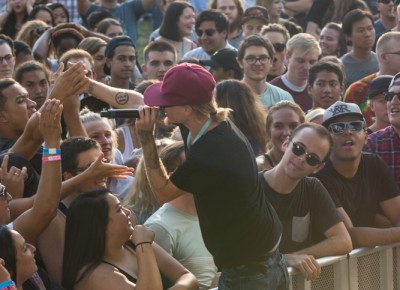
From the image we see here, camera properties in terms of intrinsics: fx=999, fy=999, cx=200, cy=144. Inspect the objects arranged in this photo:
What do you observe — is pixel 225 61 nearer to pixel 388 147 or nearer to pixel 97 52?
pixel 97 52

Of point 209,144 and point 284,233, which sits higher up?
point 209,144

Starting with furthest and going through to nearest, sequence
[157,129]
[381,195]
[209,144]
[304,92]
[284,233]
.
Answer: [304,92] < [157,129] < [381,195] < [284,233] < [209,144]

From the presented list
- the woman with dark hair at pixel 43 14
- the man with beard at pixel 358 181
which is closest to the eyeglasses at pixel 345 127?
the man with beard at pixel 358 181

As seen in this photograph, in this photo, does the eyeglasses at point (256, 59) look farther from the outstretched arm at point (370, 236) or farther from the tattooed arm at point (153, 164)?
the tattooed arm at point (153, 164)

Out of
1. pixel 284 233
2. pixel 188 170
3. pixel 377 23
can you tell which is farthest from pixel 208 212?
pixel 377 23

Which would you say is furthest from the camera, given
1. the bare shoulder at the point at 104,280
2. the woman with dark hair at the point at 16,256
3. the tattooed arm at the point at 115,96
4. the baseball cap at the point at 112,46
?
the baseball cap at the point at 112,46

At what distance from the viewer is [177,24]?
39.2ft

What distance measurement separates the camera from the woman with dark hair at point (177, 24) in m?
11.9

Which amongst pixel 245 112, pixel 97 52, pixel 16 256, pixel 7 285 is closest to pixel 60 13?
pixel 97 52

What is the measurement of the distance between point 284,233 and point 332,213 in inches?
12.8

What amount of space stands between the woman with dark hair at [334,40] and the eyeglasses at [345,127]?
5.15 m

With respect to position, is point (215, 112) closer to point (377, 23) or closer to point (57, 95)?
point (57, 95)

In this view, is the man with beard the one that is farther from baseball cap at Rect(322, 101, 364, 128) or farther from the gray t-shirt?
the gray t-shirt

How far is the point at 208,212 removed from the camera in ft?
16.5
